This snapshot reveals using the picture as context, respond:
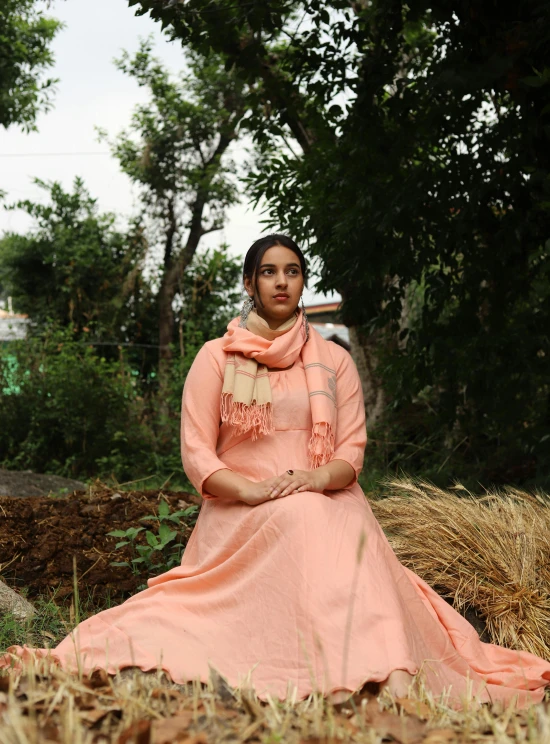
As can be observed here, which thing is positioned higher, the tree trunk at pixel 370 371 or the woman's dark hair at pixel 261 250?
the woman's dark hair at pixel 261 250

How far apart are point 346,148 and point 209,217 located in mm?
11055

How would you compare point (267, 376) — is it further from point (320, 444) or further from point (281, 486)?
point (281, 486)

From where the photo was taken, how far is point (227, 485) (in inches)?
122

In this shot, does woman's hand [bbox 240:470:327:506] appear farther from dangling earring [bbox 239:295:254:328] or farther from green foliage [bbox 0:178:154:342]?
green foliage [bbox 0:178:154:342]

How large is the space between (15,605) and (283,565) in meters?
1.59

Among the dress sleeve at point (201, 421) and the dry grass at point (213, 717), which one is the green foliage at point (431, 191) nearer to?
the dress sleeve at point (201, 421)

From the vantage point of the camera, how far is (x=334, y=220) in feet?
18.6

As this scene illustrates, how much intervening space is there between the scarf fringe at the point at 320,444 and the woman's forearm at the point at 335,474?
0.14 ft

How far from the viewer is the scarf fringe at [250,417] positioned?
321 centimetres

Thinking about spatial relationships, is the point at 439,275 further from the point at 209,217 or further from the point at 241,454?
the point at 209,217

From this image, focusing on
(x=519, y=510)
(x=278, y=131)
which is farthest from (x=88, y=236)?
(x=519, y=510)

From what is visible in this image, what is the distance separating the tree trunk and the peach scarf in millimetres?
5102

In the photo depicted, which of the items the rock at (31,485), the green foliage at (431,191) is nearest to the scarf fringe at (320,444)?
the green foliage at (431,191)

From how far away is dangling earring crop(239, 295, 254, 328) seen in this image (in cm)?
353
